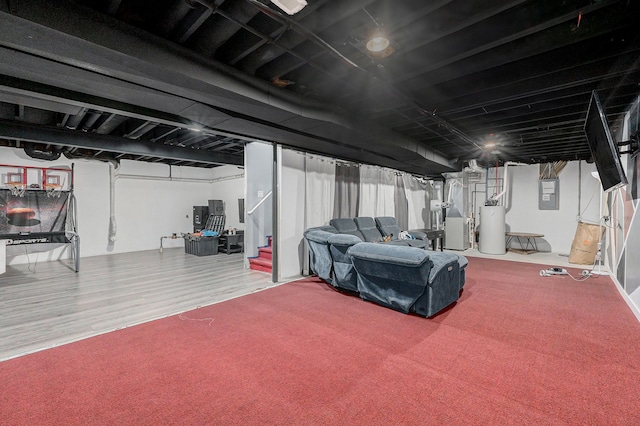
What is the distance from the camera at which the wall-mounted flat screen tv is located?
283 centimetres

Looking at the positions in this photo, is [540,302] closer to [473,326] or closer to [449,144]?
[473,326]

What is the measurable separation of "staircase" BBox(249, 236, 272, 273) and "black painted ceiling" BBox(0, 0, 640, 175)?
2217mm

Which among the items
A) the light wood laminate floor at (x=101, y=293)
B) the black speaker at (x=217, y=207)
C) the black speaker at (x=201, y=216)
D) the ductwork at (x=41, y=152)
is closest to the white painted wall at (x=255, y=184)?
the light wood laminate floor at (x=101, y=293)

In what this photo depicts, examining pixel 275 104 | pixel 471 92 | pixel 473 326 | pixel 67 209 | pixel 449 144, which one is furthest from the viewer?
pixel 67 209

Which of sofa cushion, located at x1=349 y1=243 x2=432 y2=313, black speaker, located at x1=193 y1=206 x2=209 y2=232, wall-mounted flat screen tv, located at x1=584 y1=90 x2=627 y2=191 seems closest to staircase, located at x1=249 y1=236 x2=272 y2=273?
sofa cushion, located at x1=349 y1=243 x2=432 y2=313

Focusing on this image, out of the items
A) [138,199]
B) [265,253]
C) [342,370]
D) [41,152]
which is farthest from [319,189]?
[41,152]

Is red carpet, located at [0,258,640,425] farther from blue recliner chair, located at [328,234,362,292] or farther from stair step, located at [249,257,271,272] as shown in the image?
stair step, located at [249,257,271,272]

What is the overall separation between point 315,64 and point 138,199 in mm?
7750

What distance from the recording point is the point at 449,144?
6.30 metres

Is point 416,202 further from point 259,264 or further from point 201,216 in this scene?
point 201,216

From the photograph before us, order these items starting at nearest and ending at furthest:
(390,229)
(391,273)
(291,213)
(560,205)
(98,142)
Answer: (391,273) < (291,213) < (98,142) < (390,229) < (560,205)

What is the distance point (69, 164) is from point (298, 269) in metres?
6.59

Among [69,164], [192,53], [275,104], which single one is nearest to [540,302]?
[275,104]

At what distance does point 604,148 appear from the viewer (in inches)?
118
